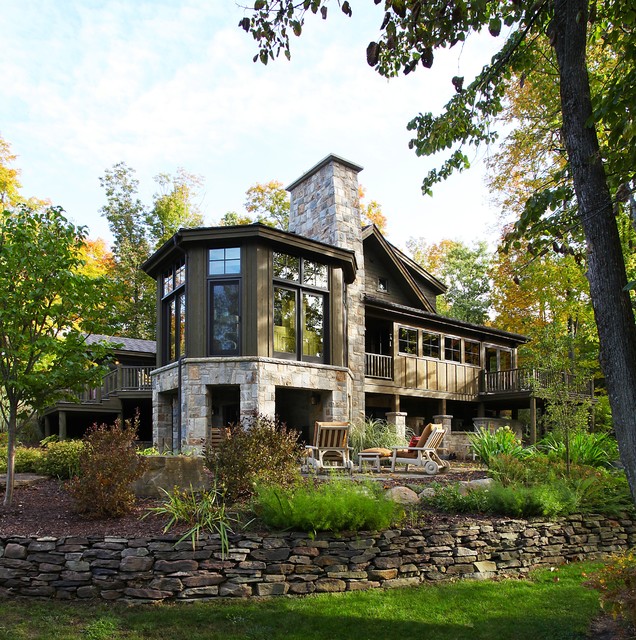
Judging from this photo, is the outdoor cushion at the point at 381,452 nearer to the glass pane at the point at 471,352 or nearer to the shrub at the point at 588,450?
the shrub at the point at 588,450

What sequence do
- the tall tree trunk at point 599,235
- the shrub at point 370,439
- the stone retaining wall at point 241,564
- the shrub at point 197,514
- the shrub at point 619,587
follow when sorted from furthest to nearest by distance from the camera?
the shrub at point 370,439 → the shrub at point 197,514 → the stone retaining wall at point 241,564 → the tall tree trunk at point 599,235 → the shrub at point 619,587

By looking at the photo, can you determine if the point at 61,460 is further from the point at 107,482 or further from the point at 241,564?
the point at 241,564

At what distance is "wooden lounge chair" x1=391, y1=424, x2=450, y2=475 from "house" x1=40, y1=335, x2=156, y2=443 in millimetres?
10025

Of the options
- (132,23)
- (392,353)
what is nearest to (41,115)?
(132,23)

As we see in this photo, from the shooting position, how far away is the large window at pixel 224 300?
13.0 metres

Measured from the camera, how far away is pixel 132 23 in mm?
5797

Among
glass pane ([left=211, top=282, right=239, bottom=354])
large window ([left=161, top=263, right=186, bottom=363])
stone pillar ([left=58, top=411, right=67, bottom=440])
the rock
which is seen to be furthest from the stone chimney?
stone pillar ([left=58, top=411, right=67, bottom=440])

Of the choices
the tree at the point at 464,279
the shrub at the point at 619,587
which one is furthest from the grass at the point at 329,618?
the tree at the point at 464,279

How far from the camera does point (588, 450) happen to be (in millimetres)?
10594

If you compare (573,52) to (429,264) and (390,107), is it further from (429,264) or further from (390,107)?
(429,264)

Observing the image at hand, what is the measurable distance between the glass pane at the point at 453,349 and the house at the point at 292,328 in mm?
477

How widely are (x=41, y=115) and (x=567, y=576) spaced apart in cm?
1007

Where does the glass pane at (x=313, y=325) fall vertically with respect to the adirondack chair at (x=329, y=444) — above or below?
above

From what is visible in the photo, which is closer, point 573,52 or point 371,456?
point 573,52
